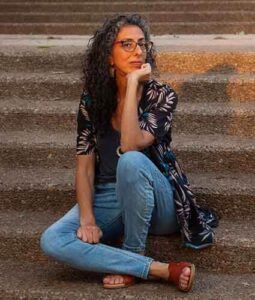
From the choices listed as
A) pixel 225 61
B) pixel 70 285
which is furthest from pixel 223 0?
pixel 70 285

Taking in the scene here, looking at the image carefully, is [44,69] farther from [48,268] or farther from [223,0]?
[223,0]

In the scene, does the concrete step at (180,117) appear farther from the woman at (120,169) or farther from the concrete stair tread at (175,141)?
the woman at (120,169)

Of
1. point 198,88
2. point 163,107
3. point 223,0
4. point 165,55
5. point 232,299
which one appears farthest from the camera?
point 223,0

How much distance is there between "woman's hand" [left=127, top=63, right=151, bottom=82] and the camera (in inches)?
124

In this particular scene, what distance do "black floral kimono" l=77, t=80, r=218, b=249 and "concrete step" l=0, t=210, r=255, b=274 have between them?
80 mm

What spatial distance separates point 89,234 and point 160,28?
4.76 metres

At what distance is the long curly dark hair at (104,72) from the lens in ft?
10.5

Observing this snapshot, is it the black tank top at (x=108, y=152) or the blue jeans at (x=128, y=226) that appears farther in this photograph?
the black tank top at (x=108, y=152)

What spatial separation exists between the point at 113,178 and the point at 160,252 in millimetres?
423

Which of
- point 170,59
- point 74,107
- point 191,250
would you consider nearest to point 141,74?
point 191,250

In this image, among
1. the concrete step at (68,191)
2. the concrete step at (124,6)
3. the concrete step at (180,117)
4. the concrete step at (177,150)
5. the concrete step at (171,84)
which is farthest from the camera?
the concrete step at (124,6)

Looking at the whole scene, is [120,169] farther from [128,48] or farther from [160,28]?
[160,28]

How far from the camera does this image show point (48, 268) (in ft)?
11.1

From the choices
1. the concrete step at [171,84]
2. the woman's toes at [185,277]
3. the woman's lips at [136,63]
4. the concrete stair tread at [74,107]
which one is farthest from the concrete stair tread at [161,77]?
the woman's toes at [185,277]
